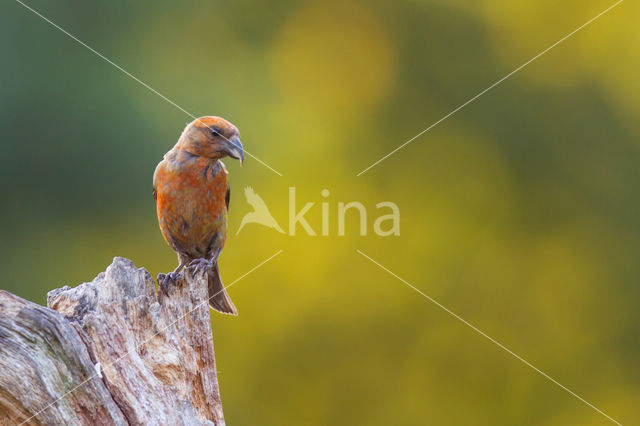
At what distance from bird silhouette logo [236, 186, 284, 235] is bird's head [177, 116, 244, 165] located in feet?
11.3

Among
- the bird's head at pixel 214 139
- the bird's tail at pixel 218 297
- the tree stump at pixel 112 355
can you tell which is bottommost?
the tree stump at pixel 112 355

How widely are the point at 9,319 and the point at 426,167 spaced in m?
7.10

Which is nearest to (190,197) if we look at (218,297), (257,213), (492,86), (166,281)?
(218,297)

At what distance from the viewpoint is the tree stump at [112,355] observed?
3.47 metres

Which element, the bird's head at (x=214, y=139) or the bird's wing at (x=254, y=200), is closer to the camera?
the bird's head at (x=214, y=139)

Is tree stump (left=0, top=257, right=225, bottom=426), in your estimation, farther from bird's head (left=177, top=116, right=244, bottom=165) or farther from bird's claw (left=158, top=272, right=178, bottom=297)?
bird's head (left=177, top=116, right=244, bottom=165)

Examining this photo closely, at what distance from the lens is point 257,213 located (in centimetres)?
902

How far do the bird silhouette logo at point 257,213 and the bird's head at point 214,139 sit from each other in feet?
11.3

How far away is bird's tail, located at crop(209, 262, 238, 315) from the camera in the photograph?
19.5 feet

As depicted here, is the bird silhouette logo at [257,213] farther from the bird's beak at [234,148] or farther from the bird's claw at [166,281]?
the bird's claw at [166,281]

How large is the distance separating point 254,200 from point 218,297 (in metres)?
3.23

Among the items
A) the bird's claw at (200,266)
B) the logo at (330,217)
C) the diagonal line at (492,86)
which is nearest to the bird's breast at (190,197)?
the bird's claw at (200,266)

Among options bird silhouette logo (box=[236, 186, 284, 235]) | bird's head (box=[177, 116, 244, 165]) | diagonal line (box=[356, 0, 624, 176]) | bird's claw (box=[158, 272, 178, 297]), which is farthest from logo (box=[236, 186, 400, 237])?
bird's claw (box=[158, 272, 178, 297])

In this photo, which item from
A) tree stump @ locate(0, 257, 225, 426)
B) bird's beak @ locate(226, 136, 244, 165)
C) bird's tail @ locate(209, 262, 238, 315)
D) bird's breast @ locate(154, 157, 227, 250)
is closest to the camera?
tree stump @ locate(0, 257, 225, 426)
